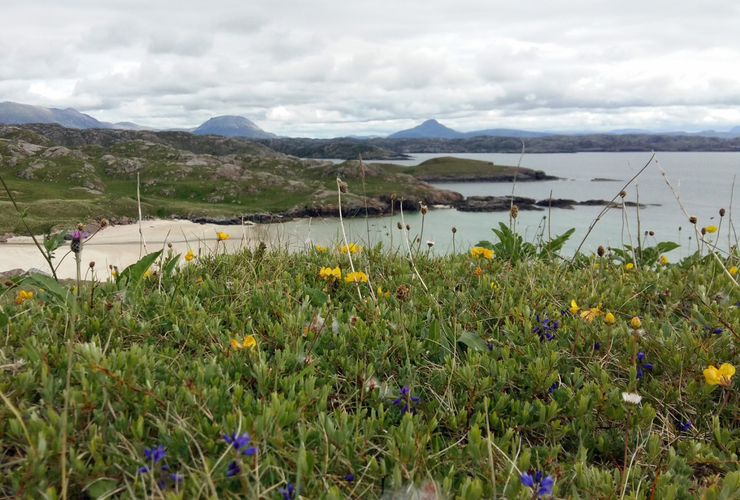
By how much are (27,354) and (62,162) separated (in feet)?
323

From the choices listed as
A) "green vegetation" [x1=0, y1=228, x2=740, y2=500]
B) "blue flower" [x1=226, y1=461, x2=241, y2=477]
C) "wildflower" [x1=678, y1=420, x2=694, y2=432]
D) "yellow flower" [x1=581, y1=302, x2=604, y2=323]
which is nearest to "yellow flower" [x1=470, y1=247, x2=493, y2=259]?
"green vegetation" [x1=0, y1=228, x2=740, y2=500]

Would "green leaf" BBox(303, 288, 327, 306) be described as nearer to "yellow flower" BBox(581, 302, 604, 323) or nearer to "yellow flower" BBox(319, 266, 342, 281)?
"yellow flower" BBox(319, 266, 342, 281)

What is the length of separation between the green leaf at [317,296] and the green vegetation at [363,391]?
32 millimetres

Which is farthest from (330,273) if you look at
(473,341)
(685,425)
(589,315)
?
(685,425)

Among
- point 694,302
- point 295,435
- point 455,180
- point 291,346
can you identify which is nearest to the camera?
point 295,435

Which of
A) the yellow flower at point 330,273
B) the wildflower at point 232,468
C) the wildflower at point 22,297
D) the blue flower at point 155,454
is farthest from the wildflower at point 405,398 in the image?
the wildflower at point 22,297

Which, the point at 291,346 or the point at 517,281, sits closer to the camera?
the point at 291,346

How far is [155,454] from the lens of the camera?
152 cm

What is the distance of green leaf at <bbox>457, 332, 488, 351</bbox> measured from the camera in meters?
2.84

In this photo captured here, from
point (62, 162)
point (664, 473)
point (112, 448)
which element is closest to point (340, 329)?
point (112, 448)

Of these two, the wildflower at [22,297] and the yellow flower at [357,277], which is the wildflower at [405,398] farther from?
the wildflower at [22,297]

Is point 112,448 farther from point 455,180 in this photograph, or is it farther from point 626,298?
point 455,180

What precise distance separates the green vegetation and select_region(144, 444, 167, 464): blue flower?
0.01m

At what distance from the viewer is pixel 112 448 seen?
5.46ft
